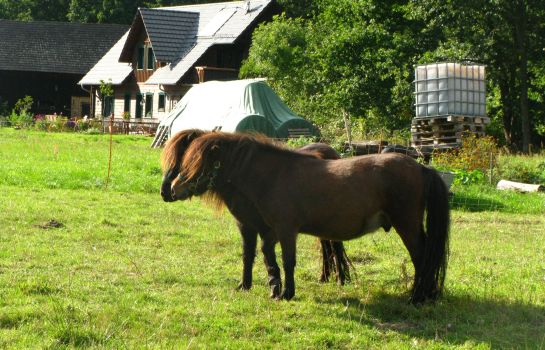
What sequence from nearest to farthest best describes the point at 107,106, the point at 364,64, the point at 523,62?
1. the point at 523,62
2. the point at 364,64
3. the point at 107,106

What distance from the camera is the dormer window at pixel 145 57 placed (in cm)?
4994

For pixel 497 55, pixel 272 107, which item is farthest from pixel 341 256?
pixel 497 55

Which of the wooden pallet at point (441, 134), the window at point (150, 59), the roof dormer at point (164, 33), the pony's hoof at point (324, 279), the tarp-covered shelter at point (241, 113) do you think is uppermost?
the roof dormer at point (164, 33)

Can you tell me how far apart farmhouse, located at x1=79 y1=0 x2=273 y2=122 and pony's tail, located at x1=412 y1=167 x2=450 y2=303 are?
1430 inches

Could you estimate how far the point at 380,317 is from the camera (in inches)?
308

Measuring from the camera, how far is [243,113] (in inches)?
1144

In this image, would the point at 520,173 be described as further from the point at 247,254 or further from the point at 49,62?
the point at 49,62

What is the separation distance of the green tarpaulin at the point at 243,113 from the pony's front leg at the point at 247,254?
61.8 feet

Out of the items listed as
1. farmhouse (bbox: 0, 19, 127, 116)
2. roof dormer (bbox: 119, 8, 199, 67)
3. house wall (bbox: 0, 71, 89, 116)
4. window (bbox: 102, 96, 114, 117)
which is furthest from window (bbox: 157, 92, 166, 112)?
house wall (bbox: 0, 71, 89, 116)

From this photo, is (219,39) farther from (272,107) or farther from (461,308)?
(461,308)

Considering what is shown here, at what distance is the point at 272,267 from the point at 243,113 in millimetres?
20705

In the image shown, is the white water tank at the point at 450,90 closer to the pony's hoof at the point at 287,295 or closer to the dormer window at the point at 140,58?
the pony's hoof at the point at 287,295

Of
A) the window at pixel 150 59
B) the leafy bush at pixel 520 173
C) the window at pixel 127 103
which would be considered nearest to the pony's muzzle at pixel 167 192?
the leafy bush at pixel 520 173

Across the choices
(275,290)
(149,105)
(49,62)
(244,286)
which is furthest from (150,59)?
(275,290)
